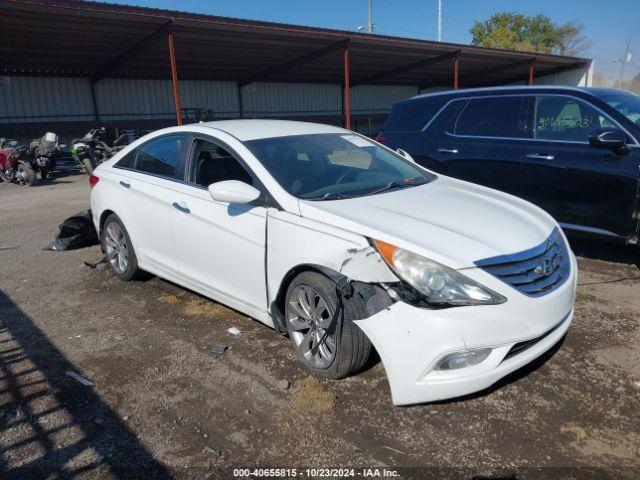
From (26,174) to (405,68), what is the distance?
19.0 metres

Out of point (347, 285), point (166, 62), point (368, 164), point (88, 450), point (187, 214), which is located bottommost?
point (88, 450)

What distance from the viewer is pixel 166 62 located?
21.1 meters

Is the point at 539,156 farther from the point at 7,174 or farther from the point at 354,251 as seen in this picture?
the point at 7,174

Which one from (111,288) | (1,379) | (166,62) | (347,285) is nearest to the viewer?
(347,285)

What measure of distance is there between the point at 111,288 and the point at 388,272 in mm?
3416

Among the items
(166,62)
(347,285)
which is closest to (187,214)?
(347,285)

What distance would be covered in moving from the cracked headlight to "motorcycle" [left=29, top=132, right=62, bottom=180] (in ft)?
47.0

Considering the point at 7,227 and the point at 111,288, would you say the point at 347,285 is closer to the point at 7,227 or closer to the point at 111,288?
the point at 111,288

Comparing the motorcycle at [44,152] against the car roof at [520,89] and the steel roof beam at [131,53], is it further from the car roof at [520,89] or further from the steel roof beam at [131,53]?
the car roof at [520,89]

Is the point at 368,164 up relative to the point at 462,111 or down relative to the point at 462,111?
down

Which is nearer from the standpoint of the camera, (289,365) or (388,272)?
(388,272)

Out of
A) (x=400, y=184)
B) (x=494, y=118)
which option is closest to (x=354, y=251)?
(x=400, y=184)

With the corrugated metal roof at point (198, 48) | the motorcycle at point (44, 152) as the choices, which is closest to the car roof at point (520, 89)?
the corrugated metal roof at point (198, 48)

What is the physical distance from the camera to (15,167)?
14.0m
